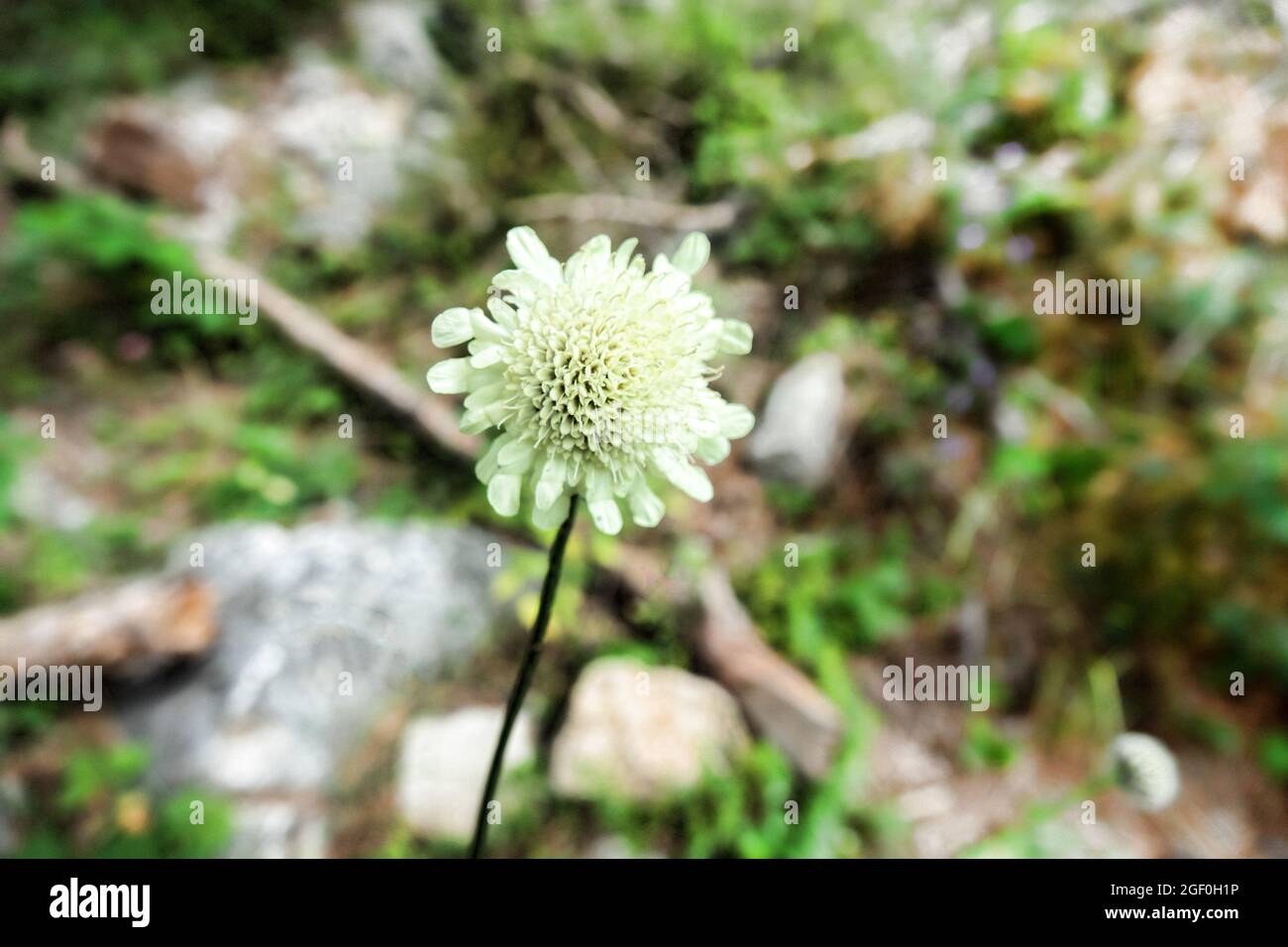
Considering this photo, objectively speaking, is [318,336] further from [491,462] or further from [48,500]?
[491,462]

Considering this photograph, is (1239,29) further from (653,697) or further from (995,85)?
(653,697)

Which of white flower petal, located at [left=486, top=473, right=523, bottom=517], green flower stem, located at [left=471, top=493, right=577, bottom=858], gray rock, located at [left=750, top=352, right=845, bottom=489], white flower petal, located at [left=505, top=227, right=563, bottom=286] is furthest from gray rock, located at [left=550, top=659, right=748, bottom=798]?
white flower petal, located at [left=505, top=227, right=563, bottom=286]

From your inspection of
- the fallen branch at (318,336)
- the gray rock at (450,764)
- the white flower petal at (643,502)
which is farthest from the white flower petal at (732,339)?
the fallen branch at (318,336)

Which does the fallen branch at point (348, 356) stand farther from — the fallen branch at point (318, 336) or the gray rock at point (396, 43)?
the gray rock at point (396, 43)

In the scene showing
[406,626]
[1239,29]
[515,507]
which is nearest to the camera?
[515,507]

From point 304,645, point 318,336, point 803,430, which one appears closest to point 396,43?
point 318,336

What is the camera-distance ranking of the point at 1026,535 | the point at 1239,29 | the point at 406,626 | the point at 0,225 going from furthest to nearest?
the point at 1239,29 < the point at 0,225 < the point at 1026,535 < the point at 406,626

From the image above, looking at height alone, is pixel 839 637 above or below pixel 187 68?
below

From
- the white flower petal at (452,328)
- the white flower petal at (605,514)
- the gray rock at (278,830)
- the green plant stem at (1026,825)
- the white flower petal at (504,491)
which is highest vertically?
the white flower petal at (452,328)
